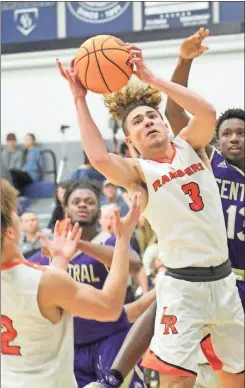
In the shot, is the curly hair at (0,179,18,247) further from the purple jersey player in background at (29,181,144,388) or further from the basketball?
the purple jersey player in background at (29,181,144,388)

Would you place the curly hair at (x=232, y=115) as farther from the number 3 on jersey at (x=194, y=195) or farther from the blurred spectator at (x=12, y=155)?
the blurred spectator at (x=12, y=155)

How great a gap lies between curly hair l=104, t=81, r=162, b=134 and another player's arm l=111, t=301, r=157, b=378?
1002mm

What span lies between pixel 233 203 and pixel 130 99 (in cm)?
84

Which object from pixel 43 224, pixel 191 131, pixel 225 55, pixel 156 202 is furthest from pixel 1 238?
pixel 225 55

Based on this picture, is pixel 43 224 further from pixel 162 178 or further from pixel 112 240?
pixel 162 178

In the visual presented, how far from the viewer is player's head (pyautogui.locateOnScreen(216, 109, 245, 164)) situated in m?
4.00

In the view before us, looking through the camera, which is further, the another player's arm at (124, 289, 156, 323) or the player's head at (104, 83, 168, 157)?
the another player's arm at (124, 289, 156, 323)

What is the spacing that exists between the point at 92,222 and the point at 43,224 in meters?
5.49

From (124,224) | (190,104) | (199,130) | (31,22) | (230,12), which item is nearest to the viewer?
(124,224)

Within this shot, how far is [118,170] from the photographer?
3318mm

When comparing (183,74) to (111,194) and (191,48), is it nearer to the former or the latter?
(191,48)

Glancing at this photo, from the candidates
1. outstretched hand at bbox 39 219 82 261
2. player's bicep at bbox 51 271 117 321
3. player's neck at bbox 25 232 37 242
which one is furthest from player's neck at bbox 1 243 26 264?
player's neck at bbox 25 232 37 242

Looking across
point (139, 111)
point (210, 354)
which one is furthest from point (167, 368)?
point (139, 111)

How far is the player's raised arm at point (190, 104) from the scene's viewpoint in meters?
3.24
